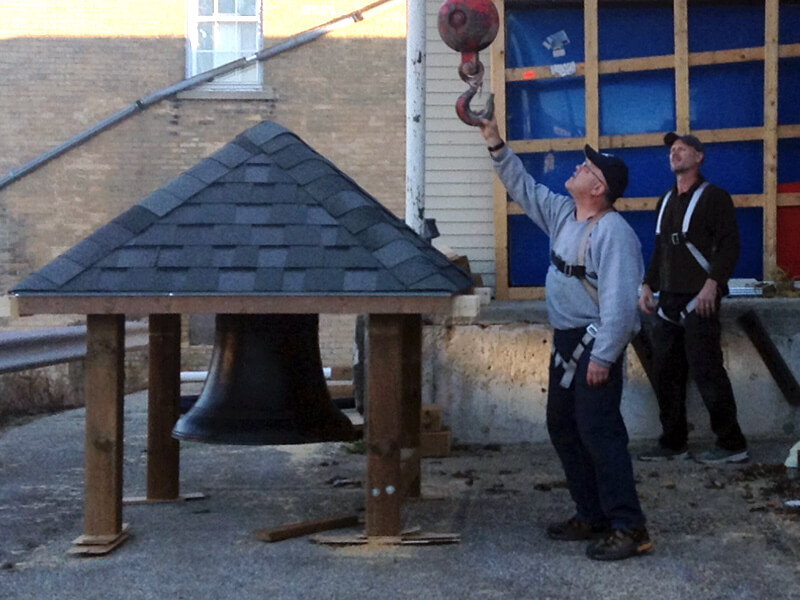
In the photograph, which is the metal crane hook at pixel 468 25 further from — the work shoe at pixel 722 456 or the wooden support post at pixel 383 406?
the work shoe at pixel 722 456

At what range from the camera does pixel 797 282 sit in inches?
398

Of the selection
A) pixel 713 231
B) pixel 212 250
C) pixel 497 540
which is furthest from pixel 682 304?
pixel 212 250

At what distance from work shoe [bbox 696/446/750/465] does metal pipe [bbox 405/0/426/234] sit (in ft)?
8.03

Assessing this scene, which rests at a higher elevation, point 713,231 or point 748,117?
point 748,117

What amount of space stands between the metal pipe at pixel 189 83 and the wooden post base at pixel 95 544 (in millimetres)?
14224

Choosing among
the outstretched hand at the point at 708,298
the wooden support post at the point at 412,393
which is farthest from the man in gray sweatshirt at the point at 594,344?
the outstretched hand at the point at 708,298

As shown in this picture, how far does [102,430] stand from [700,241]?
13.2 feet

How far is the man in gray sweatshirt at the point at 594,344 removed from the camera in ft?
20.0

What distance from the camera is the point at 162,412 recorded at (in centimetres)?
760

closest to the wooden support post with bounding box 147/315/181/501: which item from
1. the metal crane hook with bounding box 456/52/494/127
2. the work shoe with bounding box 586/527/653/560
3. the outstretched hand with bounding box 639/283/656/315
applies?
the metal crane hook with bounding box 456/52/494/127

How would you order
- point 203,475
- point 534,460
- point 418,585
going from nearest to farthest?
1. point 418,585
2. point 203,475
3. point 534,460

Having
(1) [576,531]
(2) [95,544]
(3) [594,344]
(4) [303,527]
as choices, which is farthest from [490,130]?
(2) [95,544]

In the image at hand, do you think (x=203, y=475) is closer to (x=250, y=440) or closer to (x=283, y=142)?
(x=250, y=440)

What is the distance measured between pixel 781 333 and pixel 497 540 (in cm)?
380
